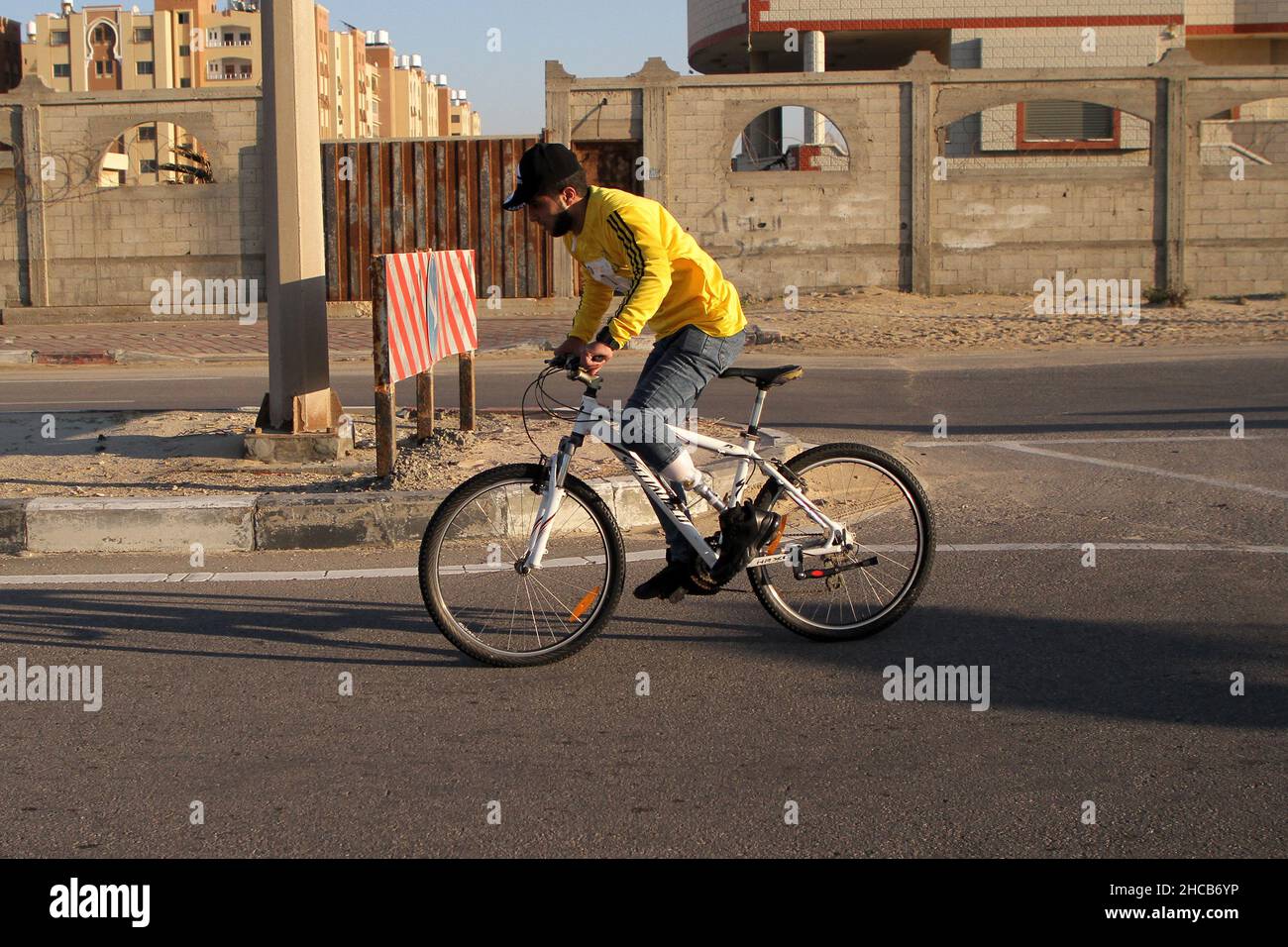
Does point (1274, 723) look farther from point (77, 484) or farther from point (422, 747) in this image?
point (77, 484)

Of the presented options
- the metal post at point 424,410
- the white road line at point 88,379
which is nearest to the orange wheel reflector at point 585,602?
the metal post at point 424,410

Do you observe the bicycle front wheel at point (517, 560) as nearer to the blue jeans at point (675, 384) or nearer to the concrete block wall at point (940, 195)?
the blue jeans at point (675, 384)

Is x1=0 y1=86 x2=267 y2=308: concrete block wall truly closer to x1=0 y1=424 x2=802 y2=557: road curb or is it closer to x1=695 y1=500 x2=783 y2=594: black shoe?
x1=0 y1=424 x2=802 y2=557: road curb

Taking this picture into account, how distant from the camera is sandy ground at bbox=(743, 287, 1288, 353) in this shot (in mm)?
17312

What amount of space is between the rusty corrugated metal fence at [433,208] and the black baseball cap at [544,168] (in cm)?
1771

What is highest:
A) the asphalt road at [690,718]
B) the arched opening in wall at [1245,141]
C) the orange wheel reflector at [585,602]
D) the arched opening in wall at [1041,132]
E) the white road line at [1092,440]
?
the arched opening in wall at [1041,132]

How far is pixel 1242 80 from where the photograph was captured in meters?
22.6

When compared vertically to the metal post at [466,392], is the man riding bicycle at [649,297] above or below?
above

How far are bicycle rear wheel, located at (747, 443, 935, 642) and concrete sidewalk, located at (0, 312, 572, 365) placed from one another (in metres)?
11.5

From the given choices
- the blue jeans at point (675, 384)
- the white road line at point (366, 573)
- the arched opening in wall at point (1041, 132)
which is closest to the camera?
the blue jeans at point (675, 384)

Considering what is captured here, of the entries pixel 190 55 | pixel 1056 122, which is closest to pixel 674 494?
pixel 1056 122

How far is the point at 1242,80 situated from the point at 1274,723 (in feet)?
68.3

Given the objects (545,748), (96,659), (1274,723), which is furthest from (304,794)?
(1274,723)

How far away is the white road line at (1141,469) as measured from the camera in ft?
26.6
